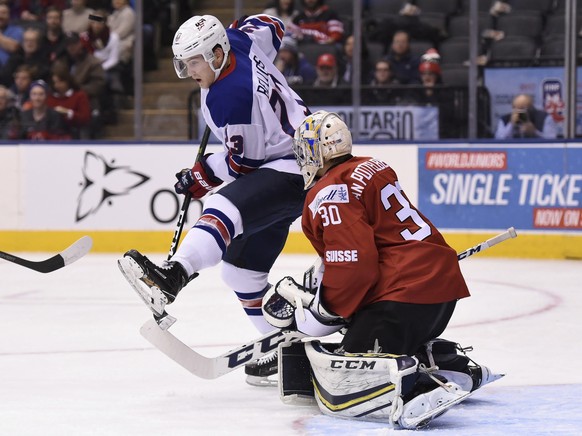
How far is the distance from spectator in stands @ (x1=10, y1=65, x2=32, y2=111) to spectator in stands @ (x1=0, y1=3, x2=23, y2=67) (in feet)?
0.95

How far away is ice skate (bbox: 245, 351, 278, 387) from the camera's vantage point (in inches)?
147

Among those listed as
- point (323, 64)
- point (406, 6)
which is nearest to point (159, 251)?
point (323, 64)

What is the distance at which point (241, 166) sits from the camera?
3.75 m

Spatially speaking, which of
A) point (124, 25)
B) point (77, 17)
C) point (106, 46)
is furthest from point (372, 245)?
point (77, 17)

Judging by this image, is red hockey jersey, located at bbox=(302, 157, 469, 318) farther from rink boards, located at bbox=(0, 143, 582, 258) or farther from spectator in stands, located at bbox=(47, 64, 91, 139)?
spectator in stands, located at bbox=(47, 64, 91, 139)

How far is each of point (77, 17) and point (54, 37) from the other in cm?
24

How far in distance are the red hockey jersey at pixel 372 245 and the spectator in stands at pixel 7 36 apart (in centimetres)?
622

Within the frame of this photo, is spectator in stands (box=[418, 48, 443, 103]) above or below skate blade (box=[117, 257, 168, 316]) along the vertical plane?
above

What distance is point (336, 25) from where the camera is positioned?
27.3 feet

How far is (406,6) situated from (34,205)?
305 cm

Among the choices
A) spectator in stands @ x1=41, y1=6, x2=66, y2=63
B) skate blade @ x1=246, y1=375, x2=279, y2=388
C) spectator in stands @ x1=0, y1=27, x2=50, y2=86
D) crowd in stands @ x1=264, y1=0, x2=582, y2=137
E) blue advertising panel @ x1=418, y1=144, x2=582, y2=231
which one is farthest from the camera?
spectator in stands @ x1=41, y1=6, x2=66, y2=63

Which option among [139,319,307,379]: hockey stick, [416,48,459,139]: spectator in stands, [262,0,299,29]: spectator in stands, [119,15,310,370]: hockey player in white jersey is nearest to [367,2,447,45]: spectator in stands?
[416,48,459,139]: spectator in stands

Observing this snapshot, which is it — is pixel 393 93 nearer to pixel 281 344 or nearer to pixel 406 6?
pixel 406 6

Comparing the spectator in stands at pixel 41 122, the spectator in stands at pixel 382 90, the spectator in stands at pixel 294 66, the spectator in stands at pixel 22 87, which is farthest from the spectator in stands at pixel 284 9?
the spectator in stands at pixel 22 87
